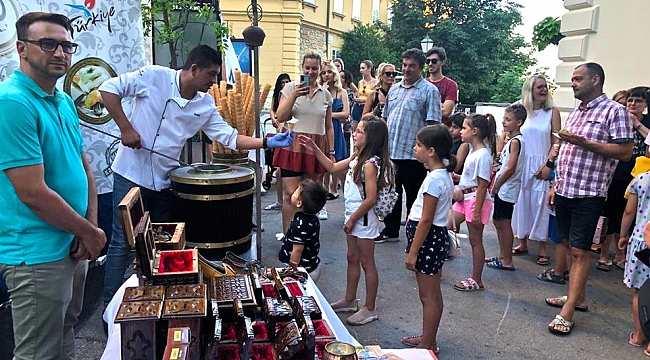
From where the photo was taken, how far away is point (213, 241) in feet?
12.3

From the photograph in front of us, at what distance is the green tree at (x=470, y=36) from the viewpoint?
28234 mm

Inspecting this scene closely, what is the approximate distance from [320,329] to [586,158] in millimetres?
2550

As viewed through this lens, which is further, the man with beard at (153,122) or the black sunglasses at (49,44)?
the man with beard at (153,122)

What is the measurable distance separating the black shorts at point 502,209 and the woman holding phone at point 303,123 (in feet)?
5.70

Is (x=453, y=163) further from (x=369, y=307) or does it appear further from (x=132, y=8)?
(x=132, y=8)

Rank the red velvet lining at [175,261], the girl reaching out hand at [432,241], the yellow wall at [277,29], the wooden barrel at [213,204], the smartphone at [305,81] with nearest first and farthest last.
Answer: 1. the red velvet lining at [175,261]
2. the girl reaching out hand at [432,241]
3. the wooden barrel at [213,204]
4. the smartphone at [305,81]
5. the yellow wall at [277,29]

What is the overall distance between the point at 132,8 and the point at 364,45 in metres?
25.5

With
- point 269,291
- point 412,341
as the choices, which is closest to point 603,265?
point 412,341

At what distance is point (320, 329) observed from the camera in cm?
195

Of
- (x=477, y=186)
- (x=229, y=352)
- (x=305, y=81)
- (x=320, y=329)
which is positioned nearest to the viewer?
(x=229, y=352)

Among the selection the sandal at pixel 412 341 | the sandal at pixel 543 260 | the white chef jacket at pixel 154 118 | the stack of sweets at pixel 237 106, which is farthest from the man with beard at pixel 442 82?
the white chef jacket at pixel 154 118

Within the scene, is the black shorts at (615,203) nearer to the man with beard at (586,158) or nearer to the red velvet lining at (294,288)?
the man with beard at (586,158)

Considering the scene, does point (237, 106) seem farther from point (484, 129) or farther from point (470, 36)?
point (470, 36)

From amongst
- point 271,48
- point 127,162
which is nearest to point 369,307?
point 127,162
